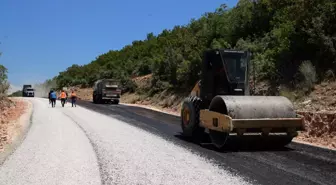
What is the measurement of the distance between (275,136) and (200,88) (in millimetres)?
3036

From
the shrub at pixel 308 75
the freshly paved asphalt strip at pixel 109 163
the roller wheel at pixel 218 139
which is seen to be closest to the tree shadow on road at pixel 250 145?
the roller wheel at pixel 218 139

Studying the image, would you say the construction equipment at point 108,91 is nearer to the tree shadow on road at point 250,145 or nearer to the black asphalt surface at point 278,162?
the tree shadow on road at point 250,145

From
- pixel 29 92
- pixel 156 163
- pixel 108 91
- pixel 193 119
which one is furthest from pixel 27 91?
pixel 156 163

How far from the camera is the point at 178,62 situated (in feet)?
117

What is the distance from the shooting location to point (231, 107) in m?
9.66

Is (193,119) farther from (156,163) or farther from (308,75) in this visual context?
(308,75)

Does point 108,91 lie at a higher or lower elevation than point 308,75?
lower

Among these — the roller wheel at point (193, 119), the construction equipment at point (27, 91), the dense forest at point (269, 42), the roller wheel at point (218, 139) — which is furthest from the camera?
the construction equipment at point (27, 91)

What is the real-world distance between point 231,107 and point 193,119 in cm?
258

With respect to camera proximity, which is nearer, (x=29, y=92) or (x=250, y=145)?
(x=250, y=145)

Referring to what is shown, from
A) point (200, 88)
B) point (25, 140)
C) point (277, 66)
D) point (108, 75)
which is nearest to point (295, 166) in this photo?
point (200, 88)

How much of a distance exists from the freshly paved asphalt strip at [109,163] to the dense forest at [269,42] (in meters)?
10.0

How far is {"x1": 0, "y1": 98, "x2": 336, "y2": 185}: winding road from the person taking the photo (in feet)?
23.5

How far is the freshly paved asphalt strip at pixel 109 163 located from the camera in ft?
23.7
